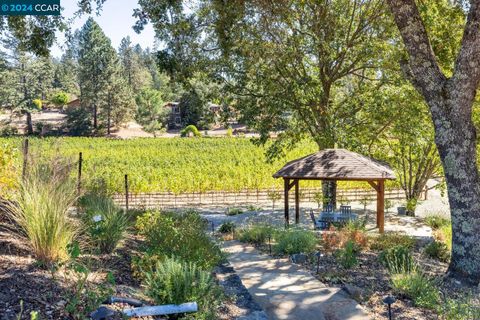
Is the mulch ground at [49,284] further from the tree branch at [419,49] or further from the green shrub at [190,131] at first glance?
the green shrub at [190,131]

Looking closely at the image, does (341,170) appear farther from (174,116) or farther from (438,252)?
(174,116)

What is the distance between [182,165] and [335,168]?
17.7 m

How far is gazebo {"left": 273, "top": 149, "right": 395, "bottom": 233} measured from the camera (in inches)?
467

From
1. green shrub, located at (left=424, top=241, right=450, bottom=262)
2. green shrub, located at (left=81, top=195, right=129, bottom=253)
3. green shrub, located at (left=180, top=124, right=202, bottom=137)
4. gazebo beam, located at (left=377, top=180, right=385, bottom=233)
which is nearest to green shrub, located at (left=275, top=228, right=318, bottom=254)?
green shrub, located at (left=424, top=241, right=450, bottom=262)

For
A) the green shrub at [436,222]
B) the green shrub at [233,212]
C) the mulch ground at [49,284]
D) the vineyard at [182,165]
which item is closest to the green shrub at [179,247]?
the mulch ground at [49,284]

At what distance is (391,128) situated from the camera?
15.6m

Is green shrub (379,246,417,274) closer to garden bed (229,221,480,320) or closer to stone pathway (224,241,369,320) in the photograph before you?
garden bed (229,221,480,320)

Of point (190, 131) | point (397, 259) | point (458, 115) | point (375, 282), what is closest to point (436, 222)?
point (397, 259)

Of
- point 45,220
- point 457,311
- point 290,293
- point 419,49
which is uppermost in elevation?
point 419,49

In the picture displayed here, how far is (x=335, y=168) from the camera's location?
12148 millimetres

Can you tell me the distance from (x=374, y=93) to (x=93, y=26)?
48.3m

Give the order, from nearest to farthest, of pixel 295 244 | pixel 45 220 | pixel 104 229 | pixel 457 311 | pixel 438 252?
pixel 45 220, pixel 457 311, pixel 104 229, pixel 295 244, pixel 438 252

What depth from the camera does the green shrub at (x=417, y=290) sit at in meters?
5.11

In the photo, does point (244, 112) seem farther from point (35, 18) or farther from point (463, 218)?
point (463, 218)
